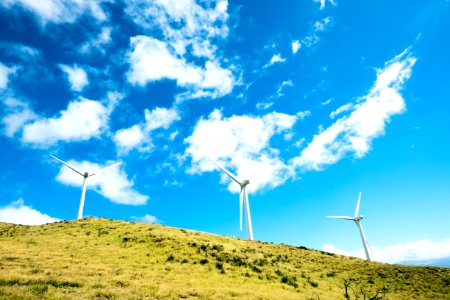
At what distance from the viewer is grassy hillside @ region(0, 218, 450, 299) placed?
69.4 feet

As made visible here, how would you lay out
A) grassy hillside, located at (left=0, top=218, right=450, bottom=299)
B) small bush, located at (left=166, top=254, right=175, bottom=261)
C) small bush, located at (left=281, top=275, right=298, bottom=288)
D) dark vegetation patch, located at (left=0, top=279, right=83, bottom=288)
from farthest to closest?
1. small bush, located at (left=166, top=254, right=175, bottom=261)
2. small bush, located at (left=281, top=275, right=298, bottom=288)
3. grassy hillside, located at (left=0, top=218, right=450, bottom=299)
4. dark vegetation patch, located at (left=0, top=279, right=83, bottom=288)

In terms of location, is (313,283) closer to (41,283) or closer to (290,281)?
(290,281)

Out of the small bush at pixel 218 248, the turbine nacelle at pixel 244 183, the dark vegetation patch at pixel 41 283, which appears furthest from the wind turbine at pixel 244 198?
the dark vegetation patch at pixel 41 283

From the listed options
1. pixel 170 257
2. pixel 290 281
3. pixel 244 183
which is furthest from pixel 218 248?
pixel 244 183

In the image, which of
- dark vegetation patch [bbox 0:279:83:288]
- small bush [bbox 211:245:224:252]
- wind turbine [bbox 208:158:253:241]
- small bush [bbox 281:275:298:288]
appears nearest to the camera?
dark vegetation patch [bbox 0:279:83:288]

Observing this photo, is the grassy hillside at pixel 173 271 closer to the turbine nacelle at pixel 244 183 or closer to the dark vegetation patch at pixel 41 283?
the dark vegetation patch at pixel 41 283

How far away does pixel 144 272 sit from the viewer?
28.3 metres

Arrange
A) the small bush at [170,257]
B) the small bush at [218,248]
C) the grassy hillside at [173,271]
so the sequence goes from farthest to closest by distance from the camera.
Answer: the small bush at [218,248] → the small bush at [170,257] → the grassy hillside at [173,271]

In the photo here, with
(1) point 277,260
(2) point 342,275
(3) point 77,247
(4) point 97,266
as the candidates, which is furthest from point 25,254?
(2) point 342,275

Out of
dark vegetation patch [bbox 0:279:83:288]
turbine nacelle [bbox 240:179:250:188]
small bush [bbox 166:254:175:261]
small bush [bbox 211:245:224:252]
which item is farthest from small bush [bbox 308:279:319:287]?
turbine nacelle [bbox 240:179:250:188]

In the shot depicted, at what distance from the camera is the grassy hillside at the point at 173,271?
2116 centimetres

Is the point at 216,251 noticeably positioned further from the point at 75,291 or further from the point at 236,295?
the point at 75,291

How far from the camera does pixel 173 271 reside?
30.6 metres

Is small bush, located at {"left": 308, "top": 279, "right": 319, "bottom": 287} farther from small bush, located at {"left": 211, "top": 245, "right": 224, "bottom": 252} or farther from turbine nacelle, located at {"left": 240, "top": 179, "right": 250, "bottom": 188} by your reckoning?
turbine nacelle, located at {"left": 240, "top": 179, "right": 250, "bottom": 188}
